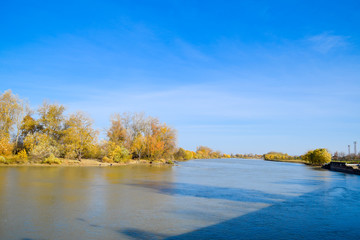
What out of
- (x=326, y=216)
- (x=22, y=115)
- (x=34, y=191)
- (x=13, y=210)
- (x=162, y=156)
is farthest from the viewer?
(x=162, y=156)

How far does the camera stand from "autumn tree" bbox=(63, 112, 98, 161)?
4175cm

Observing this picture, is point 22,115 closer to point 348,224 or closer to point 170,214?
point 170,214

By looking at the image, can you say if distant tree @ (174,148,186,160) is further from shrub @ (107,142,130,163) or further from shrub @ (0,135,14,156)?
shrub @ (0,135,14,156)

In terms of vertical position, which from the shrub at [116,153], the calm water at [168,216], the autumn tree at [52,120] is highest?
the autumn tree at [52,120]

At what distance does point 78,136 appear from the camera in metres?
42.3

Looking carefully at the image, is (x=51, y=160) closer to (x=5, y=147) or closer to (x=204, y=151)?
(x=5, y=147)

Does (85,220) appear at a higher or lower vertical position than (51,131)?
lower

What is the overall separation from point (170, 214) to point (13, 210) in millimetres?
6110

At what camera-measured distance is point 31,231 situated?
7.77 metres

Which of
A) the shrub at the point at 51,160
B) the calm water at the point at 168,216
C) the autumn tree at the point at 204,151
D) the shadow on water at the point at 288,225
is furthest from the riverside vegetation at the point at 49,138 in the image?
the autumn tree at the point at 204,151

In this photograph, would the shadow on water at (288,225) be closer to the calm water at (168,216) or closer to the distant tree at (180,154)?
the calm water at (168,216)

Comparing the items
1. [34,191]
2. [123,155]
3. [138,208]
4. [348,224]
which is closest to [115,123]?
[123,155]

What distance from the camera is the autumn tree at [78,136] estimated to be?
41.8 metres

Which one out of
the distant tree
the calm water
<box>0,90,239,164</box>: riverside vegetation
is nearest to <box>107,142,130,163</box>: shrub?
<box>0,90,239,164</box>: riverside vegetation
